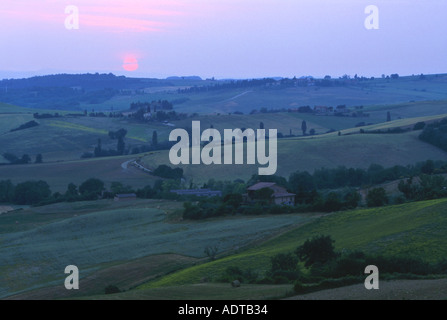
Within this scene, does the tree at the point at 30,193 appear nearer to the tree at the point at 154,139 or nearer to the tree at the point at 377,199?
the tree at the point at 154,139

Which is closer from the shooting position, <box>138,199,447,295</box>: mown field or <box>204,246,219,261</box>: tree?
<box>138,199,447,295</box>: mown field

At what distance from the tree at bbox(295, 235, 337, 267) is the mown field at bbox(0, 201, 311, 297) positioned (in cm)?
785

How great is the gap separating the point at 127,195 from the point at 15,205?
12527 mm

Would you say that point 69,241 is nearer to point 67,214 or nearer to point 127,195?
point 67,214

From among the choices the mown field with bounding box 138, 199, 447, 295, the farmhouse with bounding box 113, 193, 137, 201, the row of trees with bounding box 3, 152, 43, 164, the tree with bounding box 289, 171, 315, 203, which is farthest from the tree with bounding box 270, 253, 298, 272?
the row of trees with bounding box 3, 152, 43, 164

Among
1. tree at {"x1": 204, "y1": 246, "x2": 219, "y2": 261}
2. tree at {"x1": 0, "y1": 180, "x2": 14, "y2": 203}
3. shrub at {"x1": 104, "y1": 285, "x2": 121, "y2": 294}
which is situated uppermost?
shrub at {"x1": 104, "y1": 285, "x2": 121, "y2": 294}

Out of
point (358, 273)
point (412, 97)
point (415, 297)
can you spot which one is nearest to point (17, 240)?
point (358, 273)

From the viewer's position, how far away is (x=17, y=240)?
48.5 metres

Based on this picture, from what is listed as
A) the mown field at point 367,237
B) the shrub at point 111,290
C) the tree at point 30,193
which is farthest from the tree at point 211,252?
the tree at point 30,193

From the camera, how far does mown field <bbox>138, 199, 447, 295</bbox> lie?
31.1 m

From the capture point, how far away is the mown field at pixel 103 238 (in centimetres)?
3769

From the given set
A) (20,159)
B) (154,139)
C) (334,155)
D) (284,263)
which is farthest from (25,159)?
(284,263)

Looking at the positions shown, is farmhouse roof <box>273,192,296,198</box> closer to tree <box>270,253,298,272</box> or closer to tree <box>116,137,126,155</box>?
tree <box>270,253,298,272</box>

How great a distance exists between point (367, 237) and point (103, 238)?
62.2 ft
